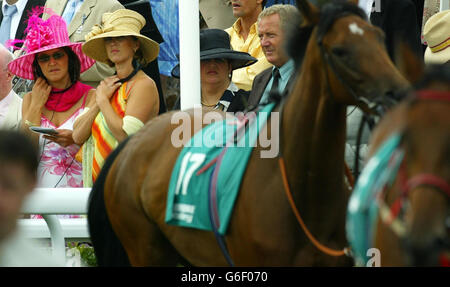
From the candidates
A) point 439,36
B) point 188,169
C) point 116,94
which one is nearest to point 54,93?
point 116,94

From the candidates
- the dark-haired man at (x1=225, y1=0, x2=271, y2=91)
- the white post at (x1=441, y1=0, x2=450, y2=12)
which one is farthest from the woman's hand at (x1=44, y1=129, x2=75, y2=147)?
the white post at (x1=441, y1=0, x2=450, y2=12)

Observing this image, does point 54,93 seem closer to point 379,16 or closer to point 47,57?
point 47,57

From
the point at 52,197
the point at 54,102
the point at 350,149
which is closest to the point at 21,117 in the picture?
the point at 54,102

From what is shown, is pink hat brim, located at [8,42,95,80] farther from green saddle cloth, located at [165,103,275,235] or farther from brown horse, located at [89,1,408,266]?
brown horse, located at [89,1,408,266]

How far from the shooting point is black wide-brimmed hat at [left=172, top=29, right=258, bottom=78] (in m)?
5.97

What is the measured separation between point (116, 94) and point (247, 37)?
1.29 m

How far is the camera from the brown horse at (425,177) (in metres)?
2.36

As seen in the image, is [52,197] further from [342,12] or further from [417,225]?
[417,225]

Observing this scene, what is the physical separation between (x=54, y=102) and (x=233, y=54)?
4.80 ft

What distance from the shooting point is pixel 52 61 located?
21.0 ft

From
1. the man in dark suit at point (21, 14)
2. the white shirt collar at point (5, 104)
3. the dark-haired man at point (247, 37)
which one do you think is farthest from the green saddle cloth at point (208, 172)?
the man in dark suit at point (21, 14)

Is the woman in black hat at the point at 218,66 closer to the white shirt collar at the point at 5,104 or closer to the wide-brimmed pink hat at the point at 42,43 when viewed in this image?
the wide-brimmed pink hat at the point at 42,43

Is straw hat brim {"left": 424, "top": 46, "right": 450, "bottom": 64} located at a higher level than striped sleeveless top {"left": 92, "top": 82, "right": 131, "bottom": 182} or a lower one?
higher

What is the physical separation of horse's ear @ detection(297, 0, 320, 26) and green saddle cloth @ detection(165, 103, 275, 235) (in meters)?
0.46
